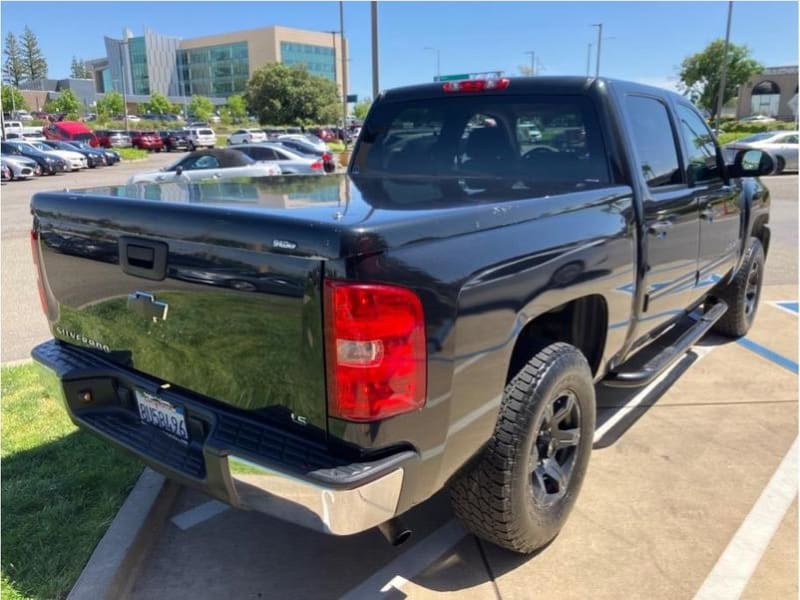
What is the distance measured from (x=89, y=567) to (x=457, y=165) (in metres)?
2.73

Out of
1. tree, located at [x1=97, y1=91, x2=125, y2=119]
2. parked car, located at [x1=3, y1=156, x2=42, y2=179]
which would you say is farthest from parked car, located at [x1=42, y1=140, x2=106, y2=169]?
tree, located at [x1=97, y1=91, x2=125, y2=119]

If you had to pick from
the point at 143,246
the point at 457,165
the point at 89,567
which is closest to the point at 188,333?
the point at 143,246

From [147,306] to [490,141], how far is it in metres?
2.22

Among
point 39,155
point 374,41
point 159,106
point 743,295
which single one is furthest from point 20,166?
point 159,106

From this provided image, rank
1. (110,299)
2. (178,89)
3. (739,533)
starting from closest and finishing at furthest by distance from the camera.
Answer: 1. (110,299)
2. (739,533)
3. (178,89)

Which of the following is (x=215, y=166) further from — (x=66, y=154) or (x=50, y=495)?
(x=66, y=154)

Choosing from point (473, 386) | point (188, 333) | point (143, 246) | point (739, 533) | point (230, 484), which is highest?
point (143, 246)

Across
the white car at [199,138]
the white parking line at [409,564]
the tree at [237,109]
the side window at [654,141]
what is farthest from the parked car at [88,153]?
the tree at [237,109]

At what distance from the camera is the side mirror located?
4.59 metres

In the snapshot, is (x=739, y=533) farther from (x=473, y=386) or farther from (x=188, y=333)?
(x=188, y=333)

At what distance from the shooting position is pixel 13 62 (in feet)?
376

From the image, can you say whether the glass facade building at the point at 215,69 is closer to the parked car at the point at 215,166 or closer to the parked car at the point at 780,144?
the parked car at the point at 780,144

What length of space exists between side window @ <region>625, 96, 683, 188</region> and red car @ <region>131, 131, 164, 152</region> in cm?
5077

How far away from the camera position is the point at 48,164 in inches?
1176
